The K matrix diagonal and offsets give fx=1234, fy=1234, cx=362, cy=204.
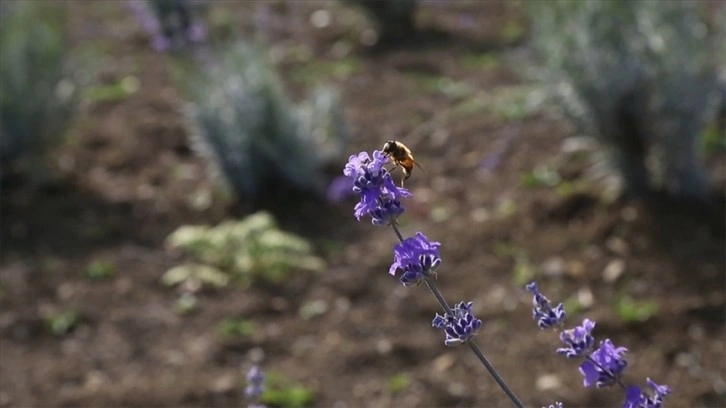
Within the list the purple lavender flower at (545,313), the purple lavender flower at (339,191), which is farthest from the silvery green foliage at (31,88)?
the purple lavender flower at (545,313)

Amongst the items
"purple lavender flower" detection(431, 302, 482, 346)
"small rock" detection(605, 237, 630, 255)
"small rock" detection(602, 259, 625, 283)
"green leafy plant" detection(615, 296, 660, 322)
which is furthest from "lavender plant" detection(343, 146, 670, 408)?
"small rock" detection(605, 237, 630, 255)

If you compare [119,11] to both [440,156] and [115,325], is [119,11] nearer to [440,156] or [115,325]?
[440,156]

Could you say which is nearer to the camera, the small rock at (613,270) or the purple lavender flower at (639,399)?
the purple lavender flower at (639,399)

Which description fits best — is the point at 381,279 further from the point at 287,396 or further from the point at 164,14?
the point at 164,14

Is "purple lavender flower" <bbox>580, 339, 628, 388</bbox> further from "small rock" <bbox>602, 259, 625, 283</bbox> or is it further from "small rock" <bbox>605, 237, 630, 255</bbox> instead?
"small rock" <bbox>605, 237, 630, 255</bbox>

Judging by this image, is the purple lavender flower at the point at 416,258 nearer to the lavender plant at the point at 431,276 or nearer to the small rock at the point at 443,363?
the lavender plant at the point at 431,276

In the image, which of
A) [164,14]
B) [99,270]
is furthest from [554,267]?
[164,14]
